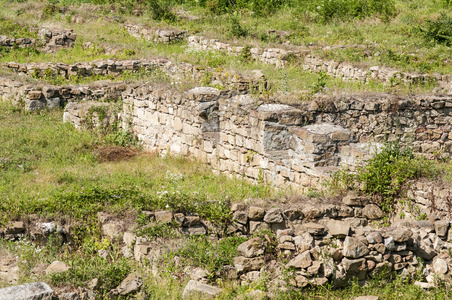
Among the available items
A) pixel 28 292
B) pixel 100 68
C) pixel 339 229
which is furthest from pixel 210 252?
pixel 100 68

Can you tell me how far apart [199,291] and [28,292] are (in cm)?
164

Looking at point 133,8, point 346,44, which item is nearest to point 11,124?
point 346,44

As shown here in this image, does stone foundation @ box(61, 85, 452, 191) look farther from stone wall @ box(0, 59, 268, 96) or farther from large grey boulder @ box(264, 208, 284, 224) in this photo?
stone wall @ box(0, 59, 268, 96)

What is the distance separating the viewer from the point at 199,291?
504 cm

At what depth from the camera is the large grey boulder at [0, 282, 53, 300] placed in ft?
14.8

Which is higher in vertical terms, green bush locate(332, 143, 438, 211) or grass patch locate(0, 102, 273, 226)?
green bush locate(332, 143, 438, 211)

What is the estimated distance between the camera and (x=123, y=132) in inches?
432

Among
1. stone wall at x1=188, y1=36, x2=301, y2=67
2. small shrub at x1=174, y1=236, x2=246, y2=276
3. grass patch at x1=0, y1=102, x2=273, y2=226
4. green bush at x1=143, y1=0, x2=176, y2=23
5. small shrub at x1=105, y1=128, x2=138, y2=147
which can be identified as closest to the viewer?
small shrub at x1=174, y1=236, x2=246, y2=276

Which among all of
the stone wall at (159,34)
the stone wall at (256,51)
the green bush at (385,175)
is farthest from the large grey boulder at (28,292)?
the stone wall at (159,34)

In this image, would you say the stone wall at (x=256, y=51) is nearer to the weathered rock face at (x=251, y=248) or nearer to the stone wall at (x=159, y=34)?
the stone wall at (x=159, y=34)

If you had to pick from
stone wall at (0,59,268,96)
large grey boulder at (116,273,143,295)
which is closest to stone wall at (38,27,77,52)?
stone wall at (0,59,268,96)

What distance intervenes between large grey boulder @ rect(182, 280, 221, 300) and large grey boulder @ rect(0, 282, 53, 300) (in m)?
1.32

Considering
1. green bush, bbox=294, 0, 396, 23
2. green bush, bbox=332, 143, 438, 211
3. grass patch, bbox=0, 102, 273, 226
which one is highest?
green bush, bbox=294, 0, 396, 23

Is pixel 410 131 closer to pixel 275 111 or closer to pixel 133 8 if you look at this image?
pixel 275 111
